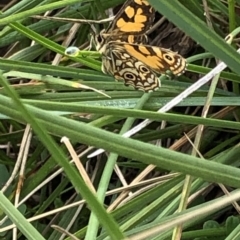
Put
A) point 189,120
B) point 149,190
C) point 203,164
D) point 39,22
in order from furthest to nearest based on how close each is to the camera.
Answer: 1. point 39,22
2. point 149,190
3. point 189,120
4. point 203,164

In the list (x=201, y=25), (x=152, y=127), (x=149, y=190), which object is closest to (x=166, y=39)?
(x=152, y=127)

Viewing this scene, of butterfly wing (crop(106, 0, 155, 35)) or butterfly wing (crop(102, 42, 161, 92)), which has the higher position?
butterfly wing (crop(106, 0, 155, 35))

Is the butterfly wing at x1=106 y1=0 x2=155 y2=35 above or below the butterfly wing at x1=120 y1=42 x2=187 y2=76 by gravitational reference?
above

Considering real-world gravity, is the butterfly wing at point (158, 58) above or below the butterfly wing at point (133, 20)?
below

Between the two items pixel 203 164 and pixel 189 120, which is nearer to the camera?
pixel 203 164

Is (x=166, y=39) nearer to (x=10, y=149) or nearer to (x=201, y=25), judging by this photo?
(x=10, y=149)

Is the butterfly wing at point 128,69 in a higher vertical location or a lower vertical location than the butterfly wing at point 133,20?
lower

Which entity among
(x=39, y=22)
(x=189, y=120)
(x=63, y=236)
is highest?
(x=39, y=22)

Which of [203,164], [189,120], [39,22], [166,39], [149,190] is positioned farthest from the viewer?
[166,39]
